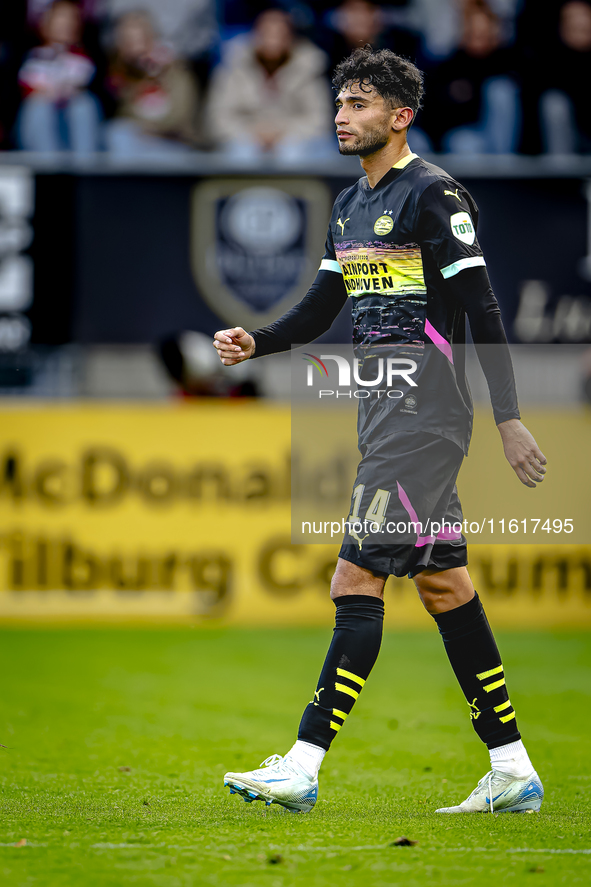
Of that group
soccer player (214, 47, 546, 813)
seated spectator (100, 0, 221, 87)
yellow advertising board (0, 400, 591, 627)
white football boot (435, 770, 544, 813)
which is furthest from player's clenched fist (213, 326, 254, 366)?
seated spectator (100, 0, 221, 87)

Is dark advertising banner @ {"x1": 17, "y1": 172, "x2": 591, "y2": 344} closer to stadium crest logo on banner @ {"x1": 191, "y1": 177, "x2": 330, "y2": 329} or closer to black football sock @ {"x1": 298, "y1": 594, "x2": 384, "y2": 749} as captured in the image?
stadium crest logo on banner @ {"x1": 191, "y1": 177, "x2": 330, "y2": 329}

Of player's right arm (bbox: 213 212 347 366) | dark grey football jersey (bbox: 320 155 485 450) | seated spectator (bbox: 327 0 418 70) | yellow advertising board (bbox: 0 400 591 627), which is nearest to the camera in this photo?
dark grey football jersey (bbox: 320 155 485 450)

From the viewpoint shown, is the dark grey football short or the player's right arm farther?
the player's right arm

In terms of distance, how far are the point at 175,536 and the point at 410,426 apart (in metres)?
5.87

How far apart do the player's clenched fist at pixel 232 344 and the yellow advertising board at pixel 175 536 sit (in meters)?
5.67

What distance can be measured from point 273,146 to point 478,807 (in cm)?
837

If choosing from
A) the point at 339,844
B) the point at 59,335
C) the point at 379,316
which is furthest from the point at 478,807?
the point at 59,335

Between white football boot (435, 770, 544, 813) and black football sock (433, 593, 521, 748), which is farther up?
black football sock (433, 593, 521, 748)

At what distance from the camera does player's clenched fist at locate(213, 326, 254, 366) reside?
372 cm

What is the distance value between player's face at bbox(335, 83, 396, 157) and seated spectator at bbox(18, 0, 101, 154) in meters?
7.69

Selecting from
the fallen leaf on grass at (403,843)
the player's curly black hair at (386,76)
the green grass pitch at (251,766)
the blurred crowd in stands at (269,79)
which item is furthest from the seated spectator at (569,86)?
the fallen leaf on grass at (403,843)

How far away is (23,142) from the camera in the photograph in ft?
36.5

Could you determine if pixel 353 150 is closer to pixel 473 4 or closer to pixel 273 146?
pixel 273 146

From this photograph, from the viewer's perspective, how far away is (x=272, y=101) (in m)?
11.3
